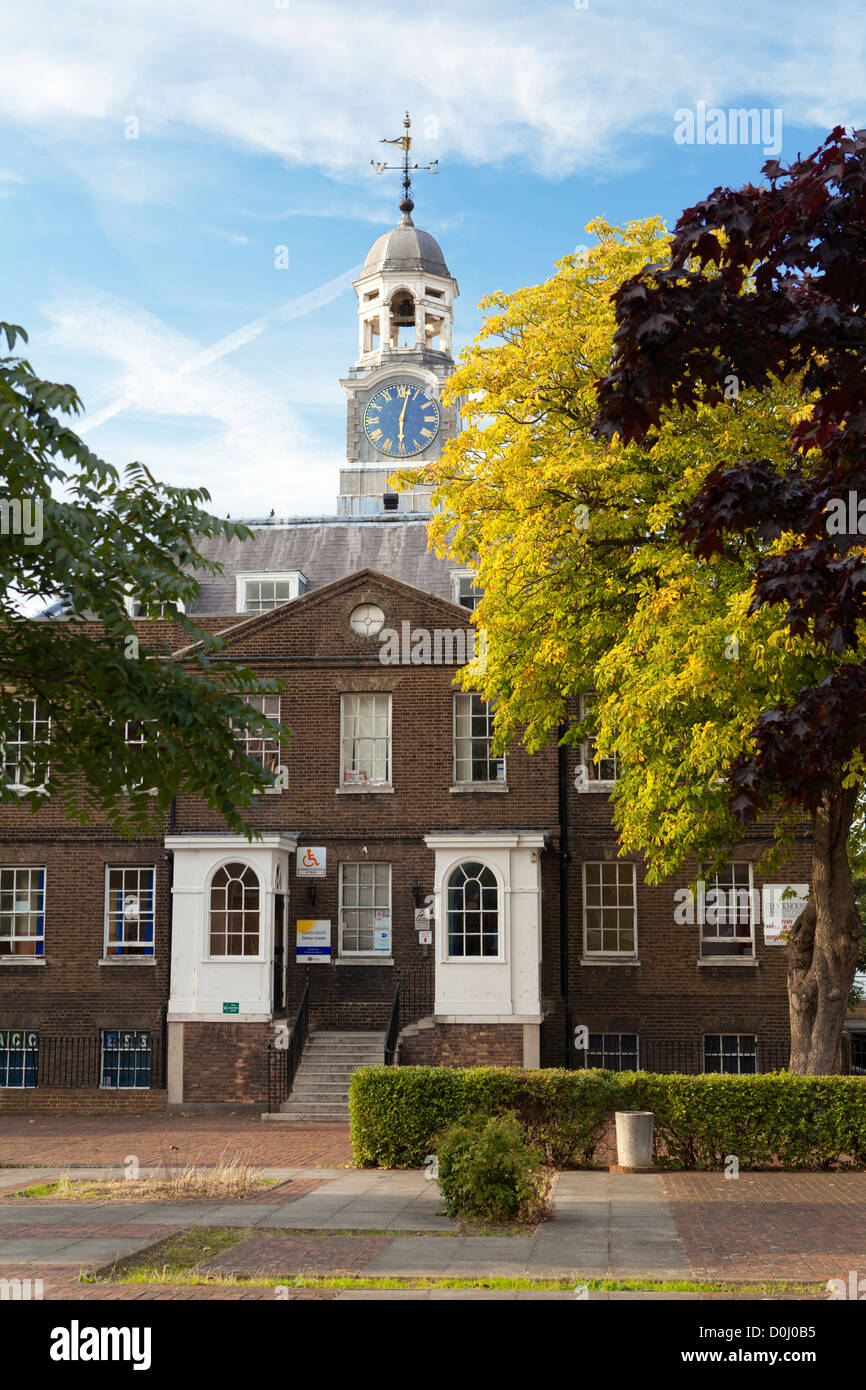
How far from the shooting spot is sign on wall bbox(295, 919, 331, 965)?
28.0m

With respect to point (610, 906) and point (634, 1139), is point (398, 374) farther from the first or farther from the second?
point (634, 1139)

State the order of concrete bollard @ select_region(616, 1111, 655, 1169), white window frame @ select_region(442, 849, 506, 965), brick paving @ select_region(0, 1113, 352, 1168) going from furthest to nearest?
white window frame @ select_region(442, 849, 506, 965) → brick paving @ select_region(0, 1113, 352, 1168) → concrete bollard @ select_region(616, 1111, 655, 1169)

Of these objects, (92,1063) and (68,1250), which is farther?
(92,1063)

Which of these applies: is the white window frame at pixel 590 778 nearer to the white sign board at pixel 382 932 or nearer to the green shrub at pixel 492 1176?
the white sign board at pixel 382 932

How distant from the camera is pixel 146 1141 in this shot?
22094 mm

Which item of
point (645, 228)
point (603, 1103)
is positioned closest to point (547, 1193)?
point (603, 1103)

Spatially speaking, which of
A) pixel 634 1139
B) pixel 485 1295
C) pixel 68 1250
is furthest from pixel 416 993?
pixel 485 1295

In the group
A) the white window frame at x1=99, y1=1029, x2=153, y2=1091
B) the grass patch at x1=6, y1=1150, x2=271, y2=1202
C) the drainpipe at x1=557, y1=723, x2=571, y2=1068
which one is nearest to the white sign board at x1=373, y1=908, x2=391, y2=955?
the drainpipe at x1=557, y1=723, x2=571, y2=1068

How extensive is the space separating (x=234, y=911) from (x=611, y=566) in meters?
11.6

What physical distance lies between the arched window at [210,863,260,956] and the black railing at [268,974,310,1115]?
1.63 m

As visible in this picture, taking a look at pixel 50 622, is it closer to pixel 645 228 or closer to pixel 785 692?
pixel 785 692

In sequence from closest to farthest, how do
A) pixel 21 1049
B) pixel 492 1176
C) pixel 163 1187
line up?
pixel 492 1176 < pixel 163 1187 < pixel 21 1049

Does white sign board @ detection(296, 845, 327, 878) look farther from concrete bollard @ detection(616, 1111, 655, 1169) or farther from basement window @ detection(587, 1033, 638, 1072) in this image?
concrete bollard @ detection(616, 1111, 655, 1169)

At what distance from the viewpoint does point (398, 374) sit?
186 ft
